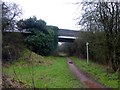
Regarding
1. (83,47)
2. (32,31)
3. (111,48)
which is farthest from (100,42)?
(83,47)

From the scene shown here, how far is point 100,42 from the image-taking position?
37.1 feet

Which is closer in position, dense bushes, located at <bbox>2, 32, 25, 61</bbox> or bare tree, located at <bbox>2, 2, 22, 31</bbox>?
dense bushes, located at <bbox>2, 32, 25, 61</bbox>

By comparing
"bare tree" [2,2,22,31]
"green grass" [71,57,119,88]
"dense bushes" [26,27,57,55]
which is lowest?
"green grass" [71,57,119,88]

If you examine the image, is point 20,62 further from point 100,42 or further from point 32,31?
point 100,42

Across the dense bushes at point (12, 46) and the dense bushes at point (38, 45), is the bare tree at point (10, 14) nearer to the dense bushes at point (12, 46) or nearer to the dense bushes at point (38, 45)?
the dense bushes at point (38, 45)

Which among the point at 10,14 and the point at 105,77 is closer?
the point at 10,14

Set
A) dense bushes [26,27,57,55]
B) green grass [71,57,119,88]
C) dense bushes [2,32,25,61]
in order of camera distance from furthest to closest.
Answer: green grass [71,57,119,88], dense bushes [26,27,57,55], dense bushes [2,32,25,61]

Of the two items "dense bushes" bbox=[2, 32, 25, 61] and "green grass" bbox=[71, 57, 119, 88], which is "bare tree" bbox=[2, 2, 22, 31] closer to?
"dense bushes" bbox=[2, 32, 25, 61]

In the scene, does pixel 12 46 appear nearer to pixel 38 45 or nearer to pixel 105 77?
pixel 38 45

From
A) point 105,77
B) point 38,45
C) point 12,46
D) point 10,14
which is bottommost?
point 105,77

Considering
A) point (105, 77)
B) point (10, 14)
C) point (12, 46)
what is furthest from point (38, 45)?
point (12, 46)

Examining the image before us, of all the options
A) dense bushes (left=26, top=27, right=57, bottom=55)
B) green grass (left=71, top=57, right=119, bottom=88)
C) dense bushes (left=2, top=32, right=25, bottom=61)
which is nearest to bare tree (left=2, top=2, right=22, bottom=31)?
dense bushes (left=26, top=27, right=57, bottom=55)

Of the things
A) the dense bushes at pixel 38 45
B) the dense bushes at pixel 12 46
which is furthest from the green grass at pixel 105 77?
the dense bushes at pixel 12 46

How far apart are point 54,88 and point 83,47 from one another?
13.5 metres
